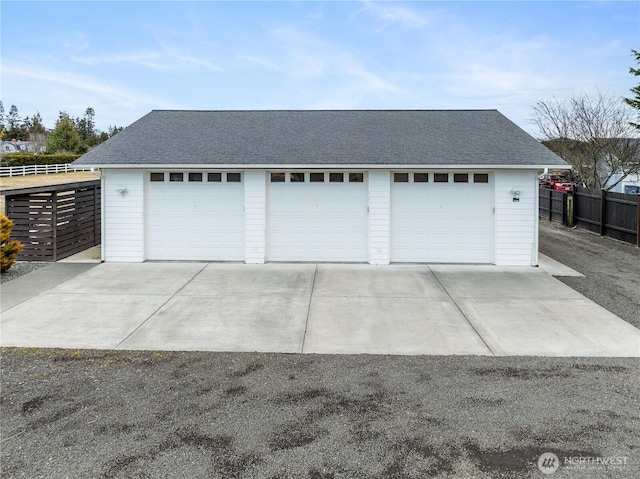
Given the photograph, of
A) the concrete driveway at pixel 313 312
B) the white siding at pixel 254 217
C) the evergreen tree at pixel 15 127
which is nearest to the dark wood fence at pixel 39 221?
the concrete driveway at pixel 313 312

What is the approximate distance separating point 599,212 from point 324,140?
32.9 feet

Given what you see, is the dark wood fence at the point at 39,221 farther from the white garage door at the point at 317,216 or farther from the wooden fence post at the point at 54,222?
the white garage door at the point at 317,216

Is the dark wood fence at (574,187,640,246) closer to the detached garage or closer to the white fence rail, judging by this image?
the detached garage

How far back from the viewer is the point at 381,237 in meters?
10.6

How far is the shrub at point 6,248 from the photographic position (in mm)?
9281

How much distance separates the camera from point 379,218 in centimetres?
1058

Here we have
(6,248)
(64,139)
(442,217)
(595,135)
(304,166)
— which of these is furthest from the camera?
(64,139)

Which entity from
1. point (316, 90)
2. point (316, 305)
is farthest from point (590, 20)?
point (316, 305)

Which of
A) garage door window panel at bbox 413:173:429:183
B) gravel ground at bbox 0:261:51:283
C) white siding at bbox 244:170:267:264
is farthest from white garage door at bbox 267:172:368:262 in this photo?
gravel ground at bbox 0:261:51:283

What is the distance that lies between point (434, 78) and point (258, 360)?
18786 millimetres

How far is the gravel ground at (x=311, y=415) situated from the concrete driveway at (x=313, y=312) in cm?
48

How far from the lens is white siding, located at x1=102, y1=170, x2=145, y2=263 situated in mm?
10742

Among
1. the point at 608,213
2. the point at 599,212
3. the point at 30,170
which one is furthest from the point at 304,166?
the point at 30,170

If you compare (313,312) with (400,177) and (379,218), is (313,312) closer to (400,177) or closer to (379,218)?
(379,218)
